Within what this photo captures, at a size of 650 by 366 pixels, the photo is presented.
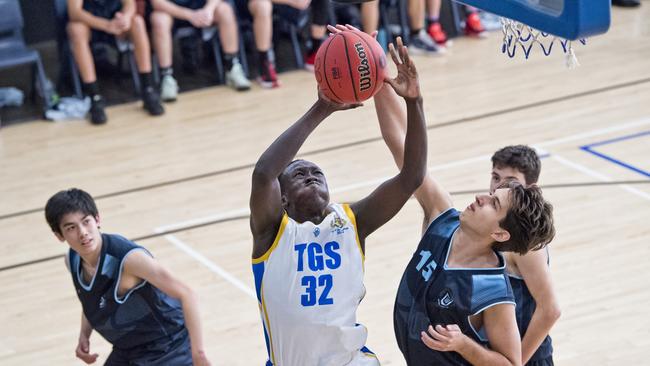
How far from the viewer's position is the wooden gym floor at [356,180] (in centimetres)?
591

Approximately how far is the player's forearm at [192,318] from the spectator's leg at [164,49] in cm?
580

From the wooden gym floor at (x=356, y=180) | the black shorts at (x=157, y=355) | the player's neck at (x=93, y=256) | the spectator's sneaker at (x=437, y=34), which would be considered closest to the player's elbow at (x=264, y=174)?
the player's neck at (x=93, y=256)

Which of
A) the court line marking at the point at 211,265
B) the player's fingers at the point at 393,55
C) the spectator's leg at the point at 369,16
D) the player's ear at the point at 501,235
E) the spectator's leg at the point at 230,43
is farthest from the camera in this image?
the spectator's leg at the point at 369,16

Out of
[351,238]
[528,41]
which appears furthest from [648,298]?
[351,238]

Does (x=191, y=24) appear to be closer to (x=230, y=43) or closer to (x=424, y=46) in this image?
(x=230, y=43)

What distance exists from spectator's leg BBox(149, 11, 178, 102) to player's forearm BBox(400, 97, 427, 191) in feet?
21.9

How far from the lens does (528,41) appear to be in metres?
4.38

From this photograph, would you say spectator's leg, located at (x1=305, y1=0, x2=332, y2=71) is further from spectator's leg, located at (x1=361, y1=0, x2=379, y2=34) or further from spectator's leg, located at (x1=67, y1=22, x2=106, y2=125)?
spectator's leg, located at (x1=67, y1=22, x2=106, y2=125)

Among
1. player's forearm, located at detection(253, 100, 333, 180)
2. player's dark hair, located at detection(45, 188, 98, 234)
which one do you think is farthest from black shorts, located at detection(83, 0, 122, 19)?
player's forearm, located at detection(253, 100, 333, 180)

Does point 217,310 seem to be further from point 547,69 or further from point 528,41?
point 547,69

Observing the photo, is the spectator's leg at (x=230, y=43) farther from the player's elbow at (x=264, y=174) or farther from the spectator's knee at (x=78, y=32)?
the player's elbow at (x=264, y=174)

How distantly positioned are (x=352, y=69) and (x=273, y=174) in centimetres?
48

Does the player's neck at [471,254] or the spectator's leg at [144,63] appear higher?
the player's neck at [471,254]

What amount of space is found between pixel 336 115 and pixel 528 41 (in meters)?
5.07
